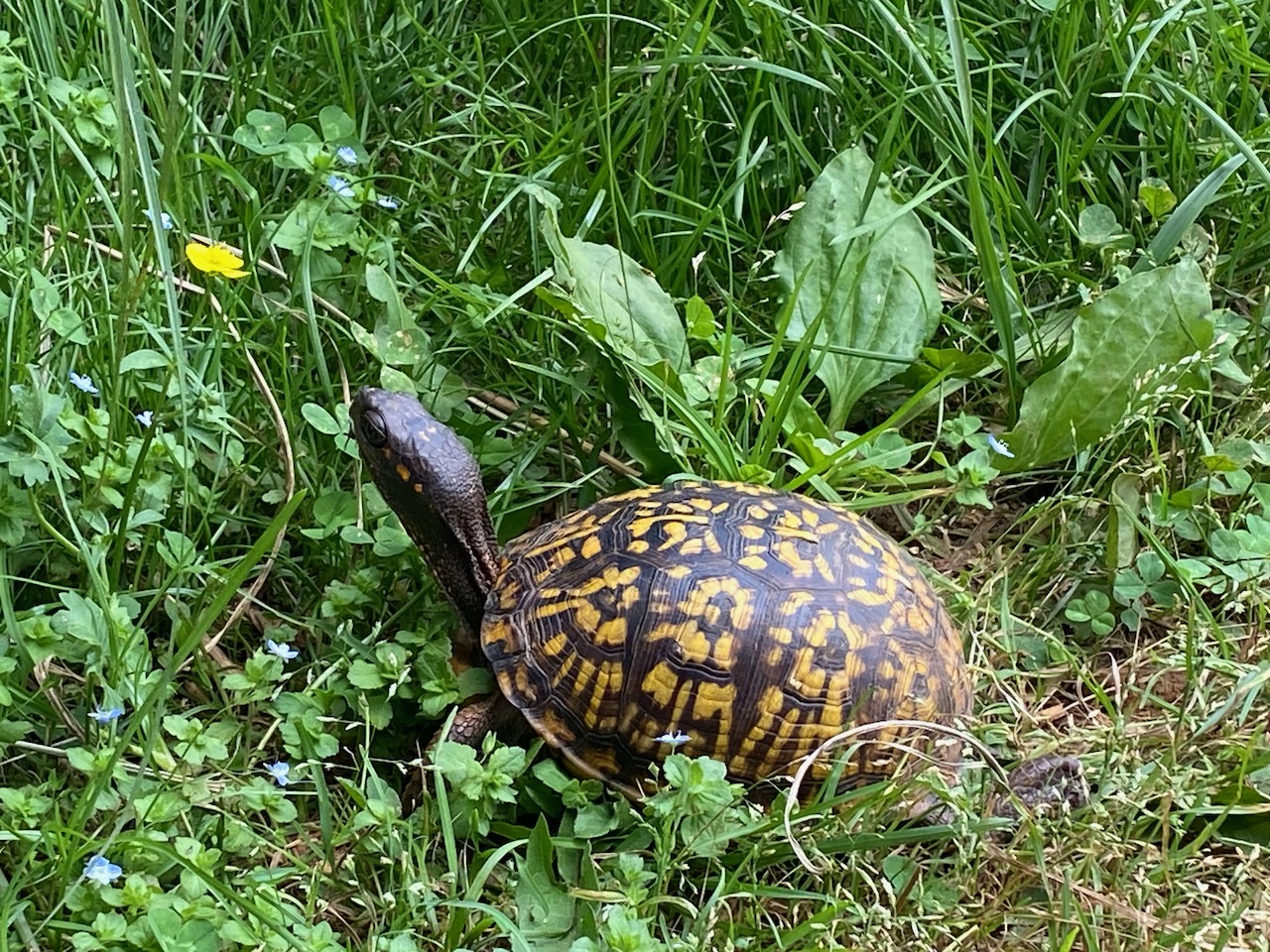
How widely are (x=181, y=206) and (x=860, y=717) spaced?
1.28 m

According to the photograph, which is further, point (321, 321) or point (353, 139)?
point (353, 139)

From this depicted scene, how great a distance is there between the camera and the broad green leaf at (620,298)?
6.44 ft

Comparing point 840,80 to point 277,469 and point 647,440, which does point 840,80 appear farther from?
point 277,469

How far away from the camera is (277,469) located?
189 centimetres

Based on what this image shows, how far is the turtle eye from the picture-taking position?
1724 mm

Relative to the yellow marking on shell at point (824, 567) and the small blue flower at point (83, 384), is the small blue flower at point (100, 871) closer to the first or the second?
the small blue flower at point (83, 384)

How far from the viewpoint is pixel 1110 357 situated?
2.06 metres

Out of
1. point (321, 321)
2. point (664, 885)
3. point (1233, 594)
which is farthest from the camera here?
point (321, 321)

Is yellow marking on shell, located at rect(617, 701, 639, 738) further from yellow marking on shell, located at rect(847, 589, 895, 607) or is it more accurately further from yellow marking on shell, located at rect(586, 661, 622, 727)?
yellow marking on shell, located at rect(847, 589, 895, 607)

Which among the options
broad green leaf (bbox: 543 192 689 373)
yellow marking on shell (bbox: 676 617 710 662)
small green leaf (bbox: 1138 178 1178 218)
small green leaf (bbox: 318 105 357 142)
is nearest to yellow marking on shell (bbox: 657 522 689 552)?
yellow marking on shell (bbox: 676 617 710 662)

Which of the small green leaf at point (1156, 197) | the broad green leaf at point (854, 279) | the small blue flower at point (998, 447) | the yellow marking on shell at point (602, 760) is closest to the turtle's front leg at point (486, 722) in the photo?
the yellow marking on shell at point (602, 760)

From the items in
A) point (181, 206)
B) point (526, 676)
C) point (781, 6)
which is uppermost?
point (781, 6)

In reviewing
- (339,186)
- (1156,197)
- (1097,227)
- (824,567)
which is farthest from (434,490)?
(1156,197)

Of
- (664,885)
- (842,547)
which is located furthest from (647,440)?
(664,885)
